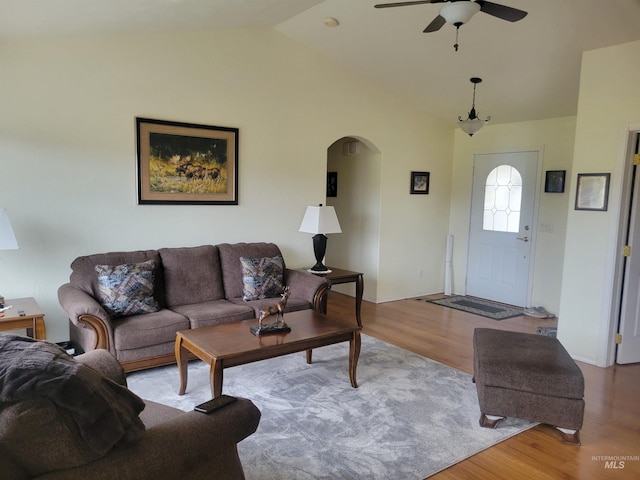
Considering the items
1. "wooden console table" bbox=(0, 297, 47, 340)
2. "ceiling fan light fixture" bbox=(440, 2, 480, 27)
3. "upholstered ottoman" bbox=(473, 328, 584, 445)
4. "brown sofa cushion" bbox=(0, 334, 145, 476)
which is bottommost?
"upholstered ottoman" bbox=(473, 328, 584, 445)

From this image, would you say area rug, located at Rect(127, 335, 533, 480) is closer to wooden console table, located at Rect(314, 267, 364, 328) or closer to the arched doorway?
wooden console table, located at Rect(314, 267, 364, 328)

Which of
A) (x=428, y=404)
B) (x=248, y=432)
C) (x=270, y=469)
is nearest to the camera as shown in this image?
(x=248, y=432)

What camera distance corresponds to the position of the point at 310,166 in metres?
5.15

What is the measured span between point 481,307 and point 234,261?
10.8 ft

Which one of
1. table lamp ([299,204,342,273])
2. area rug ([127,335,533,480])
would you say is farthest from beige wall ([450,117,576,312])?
table lamp ([299,204,342,273])

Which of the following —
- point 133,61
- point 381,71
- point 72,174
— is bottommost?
point 72,174

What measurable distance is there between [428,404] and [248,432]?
1.81 meters

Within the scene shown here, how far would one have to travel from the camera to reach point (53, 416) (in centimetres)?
120

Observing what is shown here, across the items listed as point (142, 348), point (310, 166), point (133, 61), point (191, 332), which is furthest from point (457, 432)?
point (133, 61)

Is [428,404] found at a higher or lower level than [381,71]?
lower

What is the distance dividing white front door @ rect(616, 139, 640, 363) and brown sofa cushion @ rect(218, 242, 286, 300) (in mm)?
3204

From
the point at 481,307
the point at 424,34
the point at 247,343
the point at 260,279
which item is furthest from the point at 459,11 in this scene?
the point at 481,307

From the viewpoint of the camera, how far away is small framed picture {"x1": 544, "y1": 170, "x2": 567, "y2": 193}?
5.32m

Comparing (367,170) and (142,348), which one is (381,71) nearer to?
(367,170)
